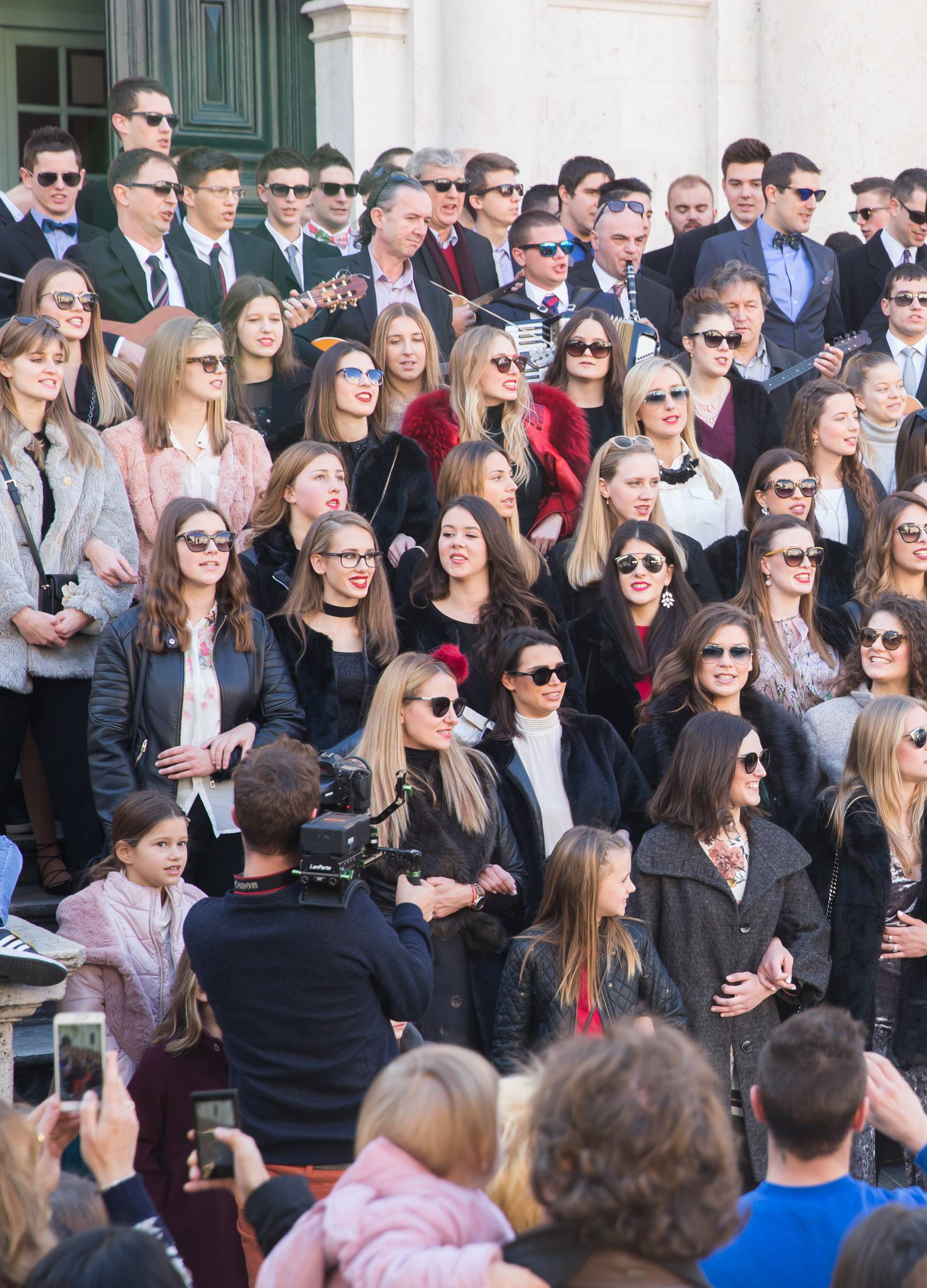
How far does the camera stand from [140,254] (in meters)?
7.21

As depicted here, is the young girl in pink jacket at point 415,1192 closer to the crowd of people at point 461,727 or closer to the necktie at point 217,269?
the crowd of people at point 461,727

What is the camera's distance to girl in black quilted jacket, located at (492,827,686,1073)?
4742 millimetres

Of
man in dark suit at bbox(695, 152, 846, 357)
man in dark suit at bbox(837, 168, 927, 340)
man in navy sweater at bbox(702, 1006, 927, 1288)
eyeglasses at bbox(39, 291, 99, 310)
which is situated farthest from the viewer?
man in dark suit at bbox(837, 168, 927, 340)

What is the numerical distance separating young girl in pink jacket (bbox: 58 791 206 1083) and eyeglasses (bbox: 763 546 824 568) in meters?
2.45

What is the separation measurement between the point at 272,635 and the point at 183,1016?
1.55 meters

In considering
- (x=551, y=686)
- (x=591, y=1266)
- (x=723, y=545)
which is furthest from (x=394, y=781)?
(x=591, y=1266)

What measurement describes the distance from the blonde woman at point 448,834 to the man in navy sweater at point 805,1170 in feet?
6.91

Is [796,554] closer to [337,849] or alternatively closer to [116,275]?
[116,275]

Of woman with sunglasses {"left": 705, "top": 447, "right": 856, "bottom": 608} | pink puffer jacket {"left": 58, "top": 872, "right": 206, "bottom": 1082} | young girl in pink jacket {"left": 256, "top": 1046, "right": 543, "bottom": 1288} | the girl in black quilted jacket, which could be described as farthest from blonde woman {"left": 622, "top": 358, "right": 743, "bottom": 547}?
young girl in pink jacket {"left": 256, "top": 1046, "right": 543, "bottom": 1288}

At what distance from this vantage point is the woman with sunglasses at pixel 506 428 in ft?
22.2

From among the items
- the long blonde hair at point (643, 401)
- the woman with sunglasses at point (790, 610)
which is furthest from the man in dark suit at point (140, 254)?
the woman with sunglasses at point (790, 610)

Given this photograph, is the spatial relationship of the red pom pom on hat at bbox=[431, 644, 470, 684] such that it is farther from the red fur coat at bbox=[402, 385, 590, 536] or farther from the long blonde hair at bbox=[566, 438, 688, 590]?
the red fur coat at bbox=[402, 385, 590, 536]

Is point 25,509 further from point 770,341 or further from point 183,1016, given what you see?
point 770,341

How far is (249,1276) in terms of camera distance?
382cm
